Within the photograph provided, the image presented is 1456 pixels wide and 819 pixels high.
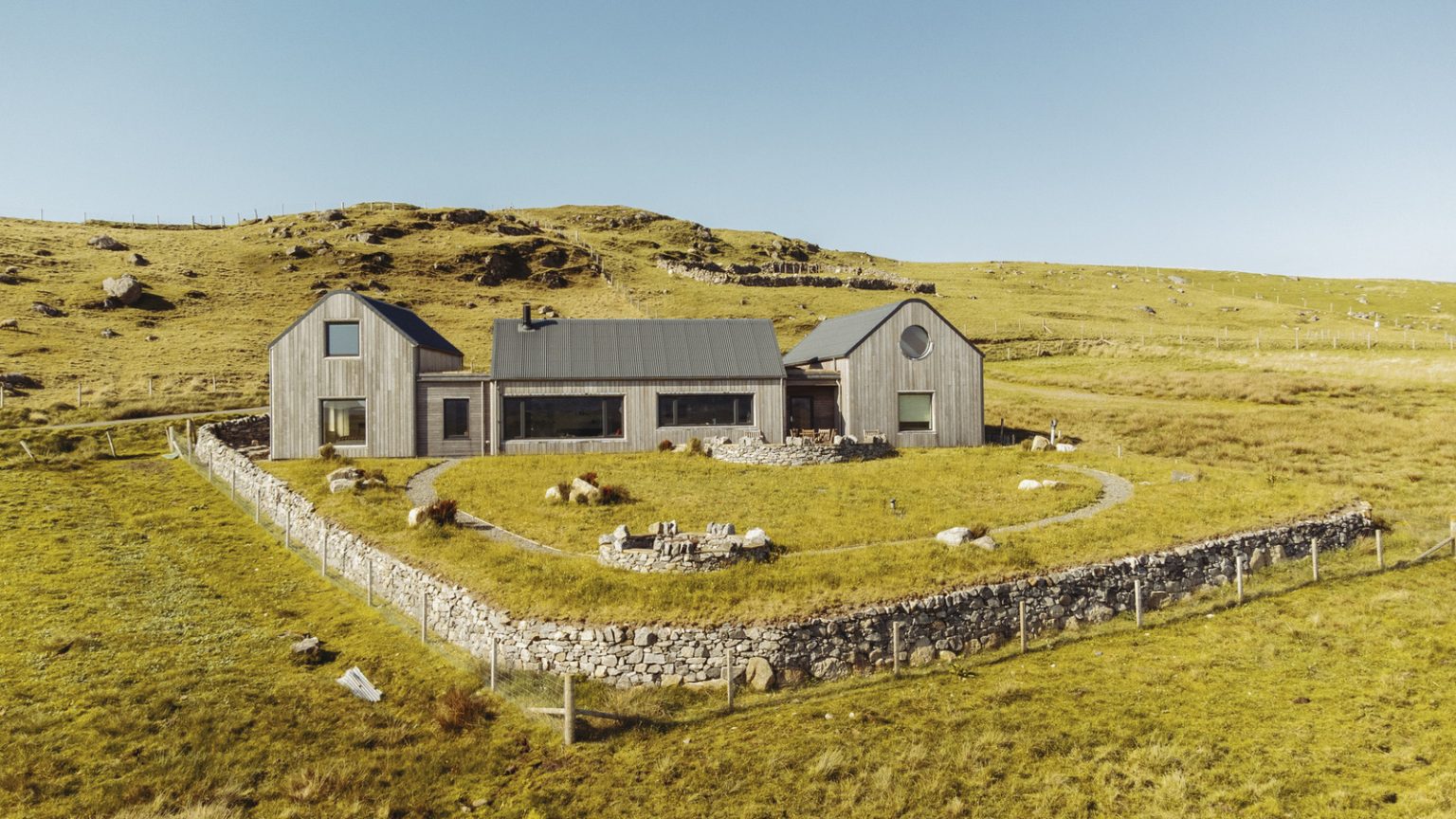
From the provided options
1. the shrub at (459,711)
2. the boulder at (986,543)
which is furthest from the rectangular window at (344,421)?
the boulder at (986,543)

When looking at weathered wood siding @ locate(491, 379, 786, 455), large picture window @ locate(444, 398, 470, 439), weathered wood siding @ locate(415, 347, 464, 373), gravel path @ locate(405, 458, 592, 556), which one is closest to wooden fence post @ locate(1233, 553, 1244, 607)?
gravel path @ locate(405, 458, 592, 556)

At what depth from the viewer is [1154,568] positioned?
19.2 m

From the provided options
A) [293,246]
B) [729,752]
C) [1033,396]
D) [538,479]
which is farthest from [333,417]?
[293,246]

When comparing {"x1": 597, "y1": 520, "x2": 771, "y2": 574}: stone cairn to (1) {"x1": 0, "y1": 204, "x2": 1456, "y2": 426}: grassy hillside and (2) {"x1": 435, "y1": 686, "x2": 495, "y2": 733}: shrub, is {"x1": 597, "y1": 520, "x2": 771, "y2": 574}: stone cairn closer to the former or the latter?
(2) {"x1": 435, "y1": 686, "x2": 495, "y2": 733}: shrub

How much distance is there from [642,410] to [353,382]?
1457cm

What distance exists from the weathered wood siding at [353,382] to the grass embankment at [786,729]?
51.7 ft

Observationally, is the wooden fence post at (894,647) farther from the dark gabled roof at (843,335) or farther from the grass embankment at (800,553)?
the dark gabled roof at (843,335)

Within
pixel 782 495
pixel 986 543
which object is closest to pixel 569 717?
pixel 986 543

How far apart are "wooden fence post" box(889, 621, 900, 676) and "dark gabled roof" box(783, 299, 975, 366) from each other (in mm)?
24002

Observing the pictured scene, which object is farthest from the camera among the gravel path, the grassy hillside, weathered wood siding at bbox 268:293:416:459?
the grassy hillside

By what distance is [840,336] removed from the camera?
42.2 metres

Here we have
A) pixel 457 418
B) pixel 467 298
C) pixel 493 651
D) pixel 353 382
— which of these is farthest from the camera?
pixel 467 298

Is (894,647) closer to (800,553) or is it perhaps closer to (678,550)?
(800,553)

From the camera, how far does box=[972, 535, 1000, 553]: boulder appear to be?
62.3 feet
